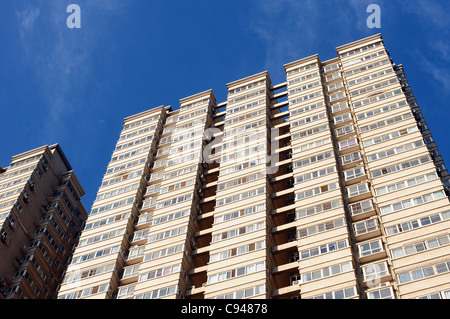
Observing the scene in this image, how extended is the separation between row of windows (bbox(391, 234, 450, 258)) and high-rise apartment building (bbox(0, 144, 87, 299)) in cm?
4251

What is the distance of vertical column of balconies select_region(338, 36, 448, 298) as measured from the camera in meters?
43.8

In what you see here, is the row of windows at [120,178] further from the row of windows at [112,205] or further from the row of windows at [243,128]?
the row of windows at [243,128]

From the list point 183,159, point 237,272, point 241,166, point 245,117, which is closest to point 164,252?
point 237,272

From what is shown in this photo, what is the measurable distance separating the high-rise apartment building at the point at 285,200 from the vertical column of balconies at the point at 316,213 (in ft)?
0.42

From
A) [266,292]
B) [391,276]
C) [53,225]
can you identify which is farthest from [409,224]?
[53,225]

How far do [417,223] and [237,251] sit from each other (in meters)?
16.2

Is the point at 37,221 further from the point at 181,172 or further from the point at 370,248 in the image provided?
the point at 370,248

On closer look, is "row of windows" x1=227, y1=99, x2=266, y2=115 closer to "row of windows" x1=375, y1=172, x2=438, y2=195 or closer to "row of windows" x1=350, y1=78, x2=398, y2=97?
"row of windows" x1=350, y1=78, x2=398, y2=97

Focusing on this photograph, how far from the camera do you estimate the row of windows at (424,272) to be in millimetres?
41906

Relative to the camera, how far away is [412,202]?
49.2 m

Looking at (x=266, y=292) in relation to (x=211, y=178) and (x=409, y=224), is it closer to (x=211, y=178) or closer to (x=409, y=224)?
(x=409, y=224)

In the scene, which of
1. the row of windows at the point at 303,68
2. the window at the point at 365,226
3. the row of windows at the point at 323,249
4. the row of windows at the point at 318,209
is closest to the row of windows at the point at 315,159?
the row of windows at the point at 318,209

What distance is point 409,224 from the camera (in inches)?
1858
